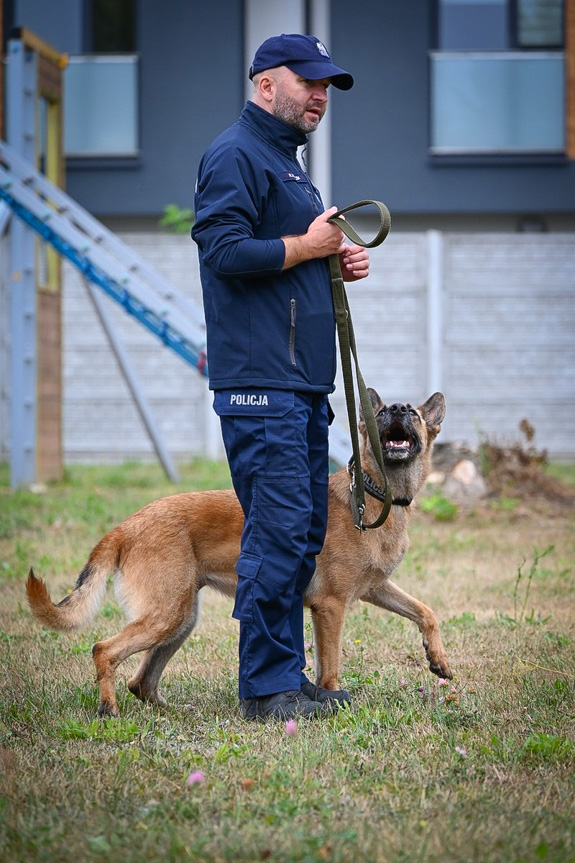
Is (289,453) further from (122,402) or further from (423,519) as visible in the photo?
(122,402)

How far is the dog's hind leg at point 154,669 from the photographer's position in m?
4.43

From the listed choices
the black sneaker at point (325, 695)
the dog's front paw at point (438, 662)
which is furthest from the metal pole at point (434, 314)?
the black sneaker at point (325, 695)

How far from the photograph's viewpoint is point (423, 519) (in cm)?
940

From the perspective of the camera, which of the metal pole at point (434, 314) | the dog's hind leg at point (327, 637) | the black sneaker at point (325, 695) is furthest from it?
the metal pole at point (434, 314)

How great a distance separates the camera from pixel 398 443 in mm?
4816

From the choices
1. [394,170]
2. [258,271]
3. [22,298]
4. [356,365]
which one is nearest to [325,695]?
[356,365]

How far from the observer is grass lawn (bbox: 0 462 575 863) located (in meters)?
2.86

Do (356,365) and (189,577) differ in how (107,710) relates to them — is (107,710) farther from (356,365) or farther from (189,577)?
(356,365)

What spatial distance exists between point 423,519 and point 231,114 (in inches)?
319

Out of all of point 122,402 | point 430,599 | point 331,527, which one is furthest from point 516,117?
point 331,527

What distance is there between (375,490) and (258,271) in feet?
4.16

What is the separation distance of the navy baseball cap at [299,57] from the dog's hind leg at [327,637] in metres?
2.00

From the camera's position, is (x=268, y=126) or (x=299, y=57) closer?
(x=299, y=57)

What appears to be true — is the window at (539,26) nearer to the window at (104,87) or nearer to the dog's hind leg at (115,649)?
the window at (104,87)
